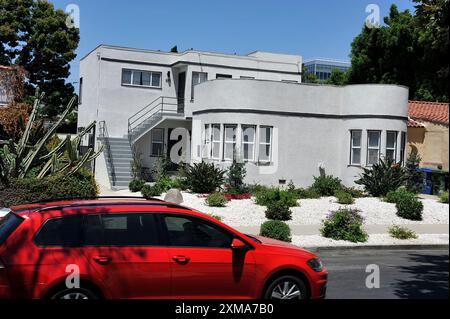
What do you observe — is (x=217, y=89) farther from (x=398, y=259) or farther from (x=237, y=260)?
(x=237, y=260)

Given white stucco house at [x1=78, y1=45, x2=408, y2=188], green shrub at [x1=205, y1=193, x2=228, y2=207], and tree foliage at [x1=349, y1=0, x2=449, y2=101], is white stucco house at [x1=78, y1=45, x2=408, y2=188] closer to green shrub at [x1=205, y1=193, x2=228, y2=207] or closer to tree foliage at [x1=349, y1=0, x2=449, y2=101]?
green shrub at [x1=205, y1=193, x2=228, y2=207]

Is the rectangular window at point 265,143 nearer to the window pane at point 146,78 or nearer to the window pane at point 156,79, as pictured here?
the window pane at point 156,79

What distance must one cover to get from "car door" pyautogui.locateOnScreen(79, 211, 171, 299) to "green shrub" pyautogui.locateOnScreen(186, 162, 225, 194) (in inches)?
560

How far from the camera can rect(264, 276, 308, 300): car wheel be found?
689 cm

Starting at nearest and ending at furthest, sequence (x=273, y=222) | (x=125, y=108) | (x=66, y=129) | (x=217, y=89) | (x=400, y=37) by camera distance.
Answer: (x=273, y=222) < (x=217, y=89) < (x=125, y=108) < (x=400, y=37) < (x=66, y=129)

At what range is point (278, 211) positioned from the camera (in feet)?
55.1

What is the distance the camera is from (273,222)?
14.0 m

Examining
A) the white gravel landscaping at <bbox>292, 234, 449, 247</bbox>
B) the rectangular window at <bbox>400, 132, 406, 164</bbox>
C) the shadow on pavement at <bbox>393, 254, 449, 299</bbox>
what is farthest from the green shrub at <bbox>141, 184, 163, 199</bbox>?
the rectangular window at <bbox>400, 132, 406, 164</bbox>

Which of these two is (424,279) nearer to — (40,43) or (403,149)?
(403,149)

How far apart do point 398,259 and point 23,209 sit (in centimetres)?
898

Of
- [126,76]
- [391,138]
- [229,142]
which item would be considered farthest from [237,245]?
[126,76]

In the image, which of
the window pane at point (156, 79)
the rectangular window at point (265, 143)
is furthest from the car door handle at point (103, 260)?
the window pane at point (156, 79)
